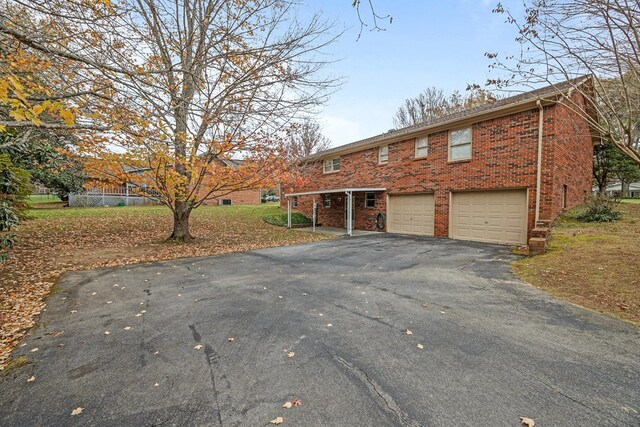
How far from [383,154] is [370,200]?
264 centimetres

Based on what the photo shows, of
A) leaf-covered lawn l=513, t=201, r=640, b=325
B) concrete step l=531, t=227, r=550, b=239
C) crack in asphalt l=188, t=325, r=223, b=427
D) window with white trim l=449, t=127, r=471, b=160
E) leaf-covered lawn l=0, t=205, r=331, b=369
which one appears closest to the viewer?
crack in asphalt l=188, t=325, r=223, b=427

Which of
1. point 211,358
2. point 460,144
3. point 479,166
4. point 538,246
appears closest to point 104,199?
point 460,144

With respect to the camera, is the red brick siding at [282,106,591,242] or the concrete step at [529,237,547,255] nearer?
the concrete step at [529,237,547,255]

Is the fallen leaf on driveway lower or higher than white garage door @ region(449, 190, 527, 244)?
lower

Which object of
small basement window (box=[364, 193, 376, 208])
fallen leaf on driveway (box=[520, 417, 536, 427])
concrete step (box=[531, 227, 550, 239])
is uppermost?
small basement window (box=[364, 193, 376, 208])

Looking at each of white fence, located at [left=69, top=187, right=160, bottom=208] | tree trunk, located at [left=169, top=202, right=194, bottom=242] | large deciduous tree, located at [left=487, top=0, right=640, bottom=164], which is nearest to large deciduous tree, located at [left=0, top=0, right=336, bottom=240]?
tree trunk, located at [left=169, top=202, right=194, bottom=242]

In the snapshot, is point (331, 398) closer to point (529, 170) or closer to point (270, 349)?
point (270, 349)

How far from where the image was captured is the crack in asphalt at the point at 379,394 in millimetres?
2249

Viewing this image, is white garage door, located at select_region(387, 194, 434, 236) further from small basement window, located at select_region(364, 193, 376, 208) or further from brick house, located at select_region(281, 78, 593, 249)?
small basement window, located at select_region(364, 193, 376, 208)

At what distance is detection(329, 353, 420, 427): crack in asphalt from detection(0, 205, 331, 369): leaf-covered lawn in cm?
370

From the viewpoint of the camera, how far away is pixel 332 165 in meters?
19.0

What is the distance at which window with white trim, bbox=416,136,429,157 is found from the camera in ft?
44.1

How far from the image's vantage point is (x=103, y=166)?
9094 millimetres

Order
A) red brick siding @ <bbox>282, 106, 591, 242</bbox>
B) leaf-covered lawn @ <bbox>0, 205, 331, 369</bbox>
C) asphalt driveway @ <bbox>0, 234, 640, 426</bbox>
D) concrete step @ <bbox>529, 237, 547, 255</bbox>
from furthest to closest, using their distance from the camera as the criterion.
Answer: red brick siding @ <bbox>282, 106, 591, 242</bbox>, concrete step @ <bbox>529, 237, 547, 255</bbox>, leaf-covered lawn @ <bbox>0, 205, 331, 369</bbox>, asphalt driveway @ <bbox>0, 234, 640, 426</bbox>
